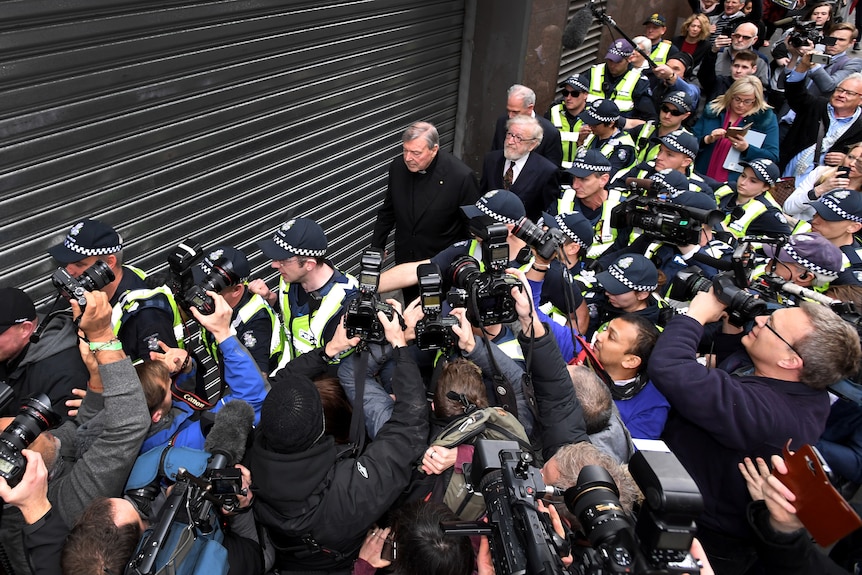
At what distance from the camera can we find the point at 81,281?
10.3ft

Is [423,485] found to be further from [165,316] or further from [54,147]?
[54,147]

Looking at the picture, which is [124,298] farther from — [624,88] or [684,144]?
[624,88]

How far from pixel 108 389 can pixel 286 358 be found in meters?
1.43

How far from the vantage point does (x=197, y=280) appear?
11.6 ft

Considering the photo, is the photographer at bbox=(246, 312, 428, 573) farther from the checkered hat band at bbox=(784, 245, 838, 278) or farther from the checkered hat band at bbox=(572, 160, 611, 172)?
the checkered hat band at bbox=(572, 160, 611, 172)

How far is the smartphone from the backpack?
16.6ft

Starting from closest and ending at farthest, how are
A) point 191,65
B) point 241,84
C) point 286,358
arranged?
1. point 286,358
2. point 191,65
3. point 241,84

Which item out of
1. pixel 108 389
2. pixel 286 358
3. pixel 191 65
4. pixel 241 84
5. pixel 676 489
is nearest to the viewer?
pixel 676 489

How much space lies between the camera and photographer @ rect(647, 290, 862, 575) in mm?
2807

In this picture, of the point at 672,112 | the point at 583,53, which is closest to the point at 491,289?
the point at 672,112

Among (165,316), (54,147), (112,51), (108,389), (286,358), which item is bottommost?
(286,358)

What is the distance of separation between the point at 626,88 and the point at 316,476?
6847mm

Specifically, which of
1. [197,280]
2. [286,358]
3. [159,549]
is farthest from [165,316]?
[159,549]

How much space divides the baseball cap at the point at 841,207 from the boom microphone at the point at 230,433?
420 centimetres
